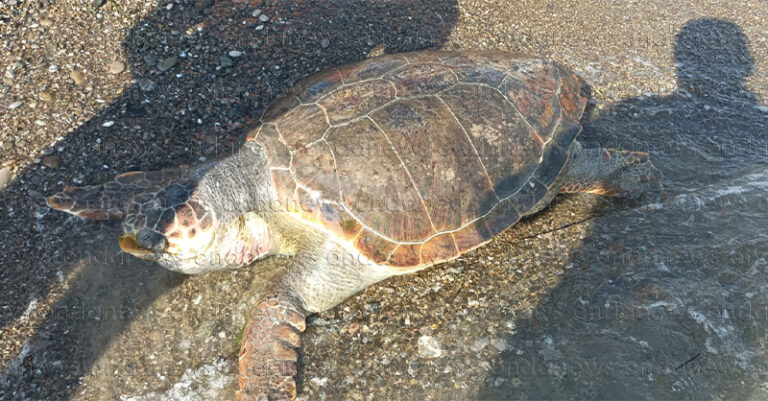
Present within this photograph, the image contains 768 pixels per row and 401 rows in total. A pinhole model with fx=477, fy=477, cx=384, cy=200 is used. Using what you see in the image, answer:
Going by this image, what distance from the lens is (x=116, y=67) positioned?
14.5ft

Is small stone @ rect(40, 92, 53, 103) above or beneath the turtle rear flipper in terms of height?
above

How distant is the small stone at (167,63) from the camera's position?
447cm

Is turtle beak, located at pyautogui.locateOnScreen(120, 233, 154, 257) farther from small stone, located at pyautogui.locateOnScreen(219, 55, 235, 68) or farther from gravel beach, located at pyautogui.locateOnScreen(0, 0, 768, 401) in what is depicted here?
small stone, located at pyautogui.locateOnScreen(219, 55, 235, 68)

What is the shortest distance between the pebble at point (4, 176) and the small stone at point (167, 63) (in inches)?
59.1

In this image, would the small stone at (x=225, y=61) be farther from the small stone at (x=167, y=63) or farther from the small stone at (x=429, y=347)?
the small stone at (x=429, y=347)

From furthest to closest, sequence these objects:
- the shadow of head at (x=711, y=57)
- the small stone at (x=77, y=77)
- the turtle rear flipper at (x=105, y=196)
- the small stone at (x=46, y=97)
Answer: the shadow of head at (x=711, y=57) → the small stone at (x=77, y=77) → the small stone at (x=46, y=97) → the turtle rear flipper at (x=105, y=196)

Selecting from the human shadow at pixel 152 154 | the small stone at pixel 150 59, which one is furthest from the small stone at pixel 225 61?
the small stone at pixel 150 59

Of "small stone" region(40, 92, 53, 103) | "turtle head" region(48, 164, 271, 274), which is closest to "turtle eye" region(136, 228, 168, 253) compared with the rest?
"turtle head" region(48, 164, 271, 274)

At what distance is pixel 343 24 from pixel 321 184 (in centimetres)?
267

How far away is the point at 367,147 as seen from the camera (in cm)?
313

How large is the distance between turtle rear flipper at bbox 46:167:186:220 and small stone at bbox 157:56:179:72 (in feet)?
4.42

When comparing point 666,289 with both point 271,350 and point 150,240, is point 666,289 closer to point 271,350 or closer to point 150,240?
point 271,350

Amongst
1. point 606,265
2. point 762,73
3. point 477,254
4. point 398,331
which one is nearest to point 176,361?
point 398,331

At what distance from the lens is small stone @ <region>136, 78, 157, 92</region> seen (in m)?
4.33
